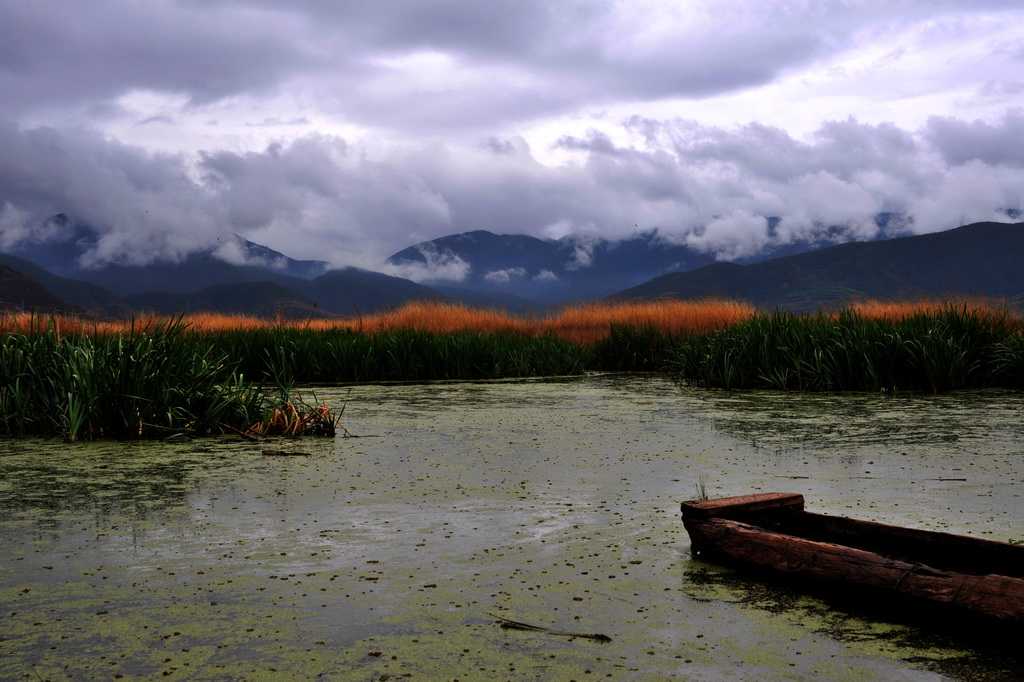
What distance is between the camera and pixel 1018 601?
2154mm

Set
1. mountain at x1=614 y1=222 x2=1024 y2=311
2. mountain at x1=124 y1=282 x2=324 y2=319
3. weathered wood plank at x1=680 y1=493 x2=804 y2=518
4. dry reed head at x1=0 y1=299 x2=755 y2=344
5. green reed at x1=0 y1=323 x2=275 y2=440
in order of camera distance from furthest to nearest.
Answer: mountain at x1=614 y1=222 x2=1024 y2=311
mountain at x1=124 y1=282 x2=324 y2=319
dry reed head at x1=0 y1=299 x2=755 y2=344
green reed at x1=0 y1=323 x2=275 y2=440
weathered wood plank at x1=680 y1=493 x2=804 y2=518

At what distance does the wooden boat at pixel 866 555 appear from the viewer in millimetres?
2242

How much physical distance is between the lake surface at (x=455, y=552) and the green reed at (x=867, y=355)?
3.27 metres

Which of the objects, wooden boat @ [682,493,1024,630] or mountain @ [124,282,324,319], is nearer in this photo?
wooden boat @ [682,493,1024,630]

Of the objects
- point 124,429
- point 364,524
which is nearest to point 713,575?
point 364,524

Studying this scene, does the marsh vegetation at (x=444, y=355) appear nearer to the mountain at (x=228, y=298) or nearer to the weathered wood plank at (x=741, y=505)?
the weathered wood plank at (x=741, y=505)

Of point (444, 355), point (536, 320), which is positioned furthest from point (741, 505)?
point (536, 320)

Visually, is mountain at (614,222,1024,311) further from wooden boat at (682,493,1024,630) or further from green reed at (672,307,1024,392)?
wooden boat at (682,493,1024,630)

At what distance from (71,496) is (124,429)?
1993 mm

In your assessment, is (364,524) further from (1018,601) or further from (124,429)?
(124,429)

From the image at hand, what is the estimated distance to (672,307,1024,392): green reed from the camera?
9570 mm

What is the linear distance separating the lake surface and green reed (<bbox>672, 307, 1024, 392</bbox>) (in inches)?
129

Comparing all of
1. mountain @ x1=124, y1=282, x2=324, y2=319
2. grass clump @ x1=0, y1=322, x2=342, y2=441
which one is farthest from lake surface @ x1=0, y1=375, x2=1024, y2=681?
mountain @ x1=124, y1=282, x2=324, y2=319

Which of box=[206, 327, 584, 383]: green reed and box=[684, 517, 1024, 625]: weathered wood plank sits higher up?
box=[206, 327, 584, 383]: green reed
